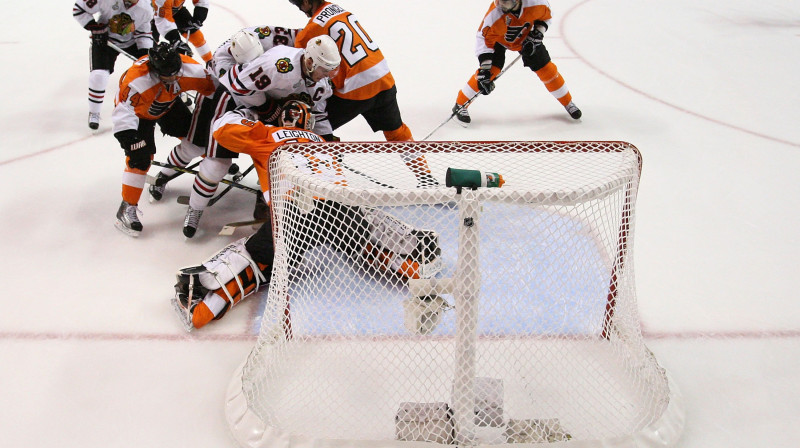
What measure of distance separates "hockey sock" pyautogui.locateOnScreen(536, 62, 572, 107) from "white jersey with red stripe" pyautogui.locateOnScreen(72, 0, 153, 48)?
2.24m

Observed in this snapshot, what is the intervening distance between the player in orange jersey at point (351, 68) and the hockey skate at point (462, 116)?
0.96 meters

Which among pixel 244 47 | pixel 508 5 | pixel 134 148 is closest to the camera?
pixel 244 47

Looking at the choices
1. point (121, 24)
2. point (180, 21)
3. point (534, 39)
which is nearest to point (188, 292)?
point (121, 24)

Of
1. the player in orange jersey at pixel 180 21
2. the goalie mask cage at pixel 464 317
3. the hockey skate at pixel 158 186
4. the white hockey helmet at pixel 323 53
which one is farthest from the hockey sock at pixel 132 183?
the player in orange jersey at pixel 180 21

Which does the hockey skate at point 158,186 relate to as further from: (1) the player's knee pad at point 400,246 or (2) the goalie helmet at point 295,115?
(1) the player's knee pad at point 400,246

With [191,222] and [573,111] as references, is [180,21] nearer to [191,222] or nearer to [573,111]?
[191,222]

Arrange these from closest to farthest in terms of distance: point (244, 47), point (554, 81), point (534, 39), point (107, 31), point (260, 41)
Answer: point (244, 47)
point (260, 41)
point (534, 39)
point (107, 31)
point (554, 81)

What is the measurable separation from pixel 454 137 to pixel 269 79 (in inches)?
57.2

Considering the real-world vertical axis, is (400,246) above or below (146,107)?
above

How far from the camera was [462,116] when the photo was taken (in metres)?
3.92

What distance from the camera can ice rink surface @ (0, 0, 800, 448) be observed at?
79.8 inches

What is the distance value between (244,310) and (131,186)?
85cm

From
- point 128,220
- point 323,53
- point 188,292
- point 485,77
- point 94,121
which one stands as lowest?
point 94,121

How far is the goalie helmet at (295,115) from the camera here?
255 centimetres
